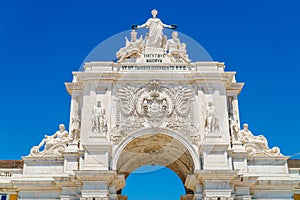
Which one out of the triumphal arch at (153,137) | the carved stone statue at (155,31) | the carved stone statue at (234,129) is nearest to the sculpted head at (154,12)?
the carved stone statue at (155,31)

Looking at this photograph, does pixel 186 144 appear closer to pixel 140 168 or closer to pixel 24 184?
pixel 140 168

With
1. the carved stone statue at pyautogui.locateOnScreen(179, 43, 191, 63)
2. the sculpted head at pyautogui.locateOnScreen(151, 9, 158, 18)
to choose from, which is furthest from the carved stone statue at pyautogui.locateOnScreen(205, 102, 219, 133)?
the sculpted head at pyautogui.locateOnScreen(151, 9, 158, 18)

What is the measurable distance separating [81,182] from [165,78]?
7412 mm

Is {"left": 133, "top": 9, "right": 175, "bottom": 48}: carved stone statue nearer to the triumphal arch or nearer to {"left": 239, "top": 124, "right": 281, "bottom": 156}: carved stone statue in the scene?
the triumphal arch

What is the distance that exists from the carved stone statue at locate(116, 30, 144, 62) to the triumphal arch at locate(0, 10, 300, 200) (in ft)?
0.23

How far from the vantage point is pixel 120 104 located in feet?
80.7

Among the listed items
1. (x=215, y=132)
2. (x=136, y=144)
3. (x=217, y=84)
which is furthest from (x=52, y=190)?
(x=217, y=84)

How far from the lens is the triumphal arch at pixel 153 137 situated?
22703mm

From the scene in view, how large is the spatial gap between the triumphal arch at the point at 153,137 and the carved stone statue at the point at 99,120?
53 mm

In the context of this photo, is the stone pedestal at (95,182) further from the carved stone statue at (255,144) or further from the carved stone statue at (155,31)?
the carved stone statue at (155,31)

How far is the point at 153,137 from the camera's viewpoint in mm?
24453

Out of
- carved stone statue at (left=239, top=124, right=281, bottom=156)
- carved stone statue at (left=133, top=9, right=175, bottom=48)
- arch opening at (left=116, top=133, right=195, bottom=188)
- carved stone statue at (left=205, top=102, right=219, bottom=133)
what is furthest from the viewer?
carved stone statue at (left=133, top=9, right=175, bottom=48)

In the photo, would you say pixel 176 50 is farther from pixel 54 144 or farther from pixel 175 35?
pixel 54 144

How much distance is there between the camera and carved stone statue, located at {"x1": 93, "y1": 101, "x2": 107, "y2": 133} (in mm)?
23578
